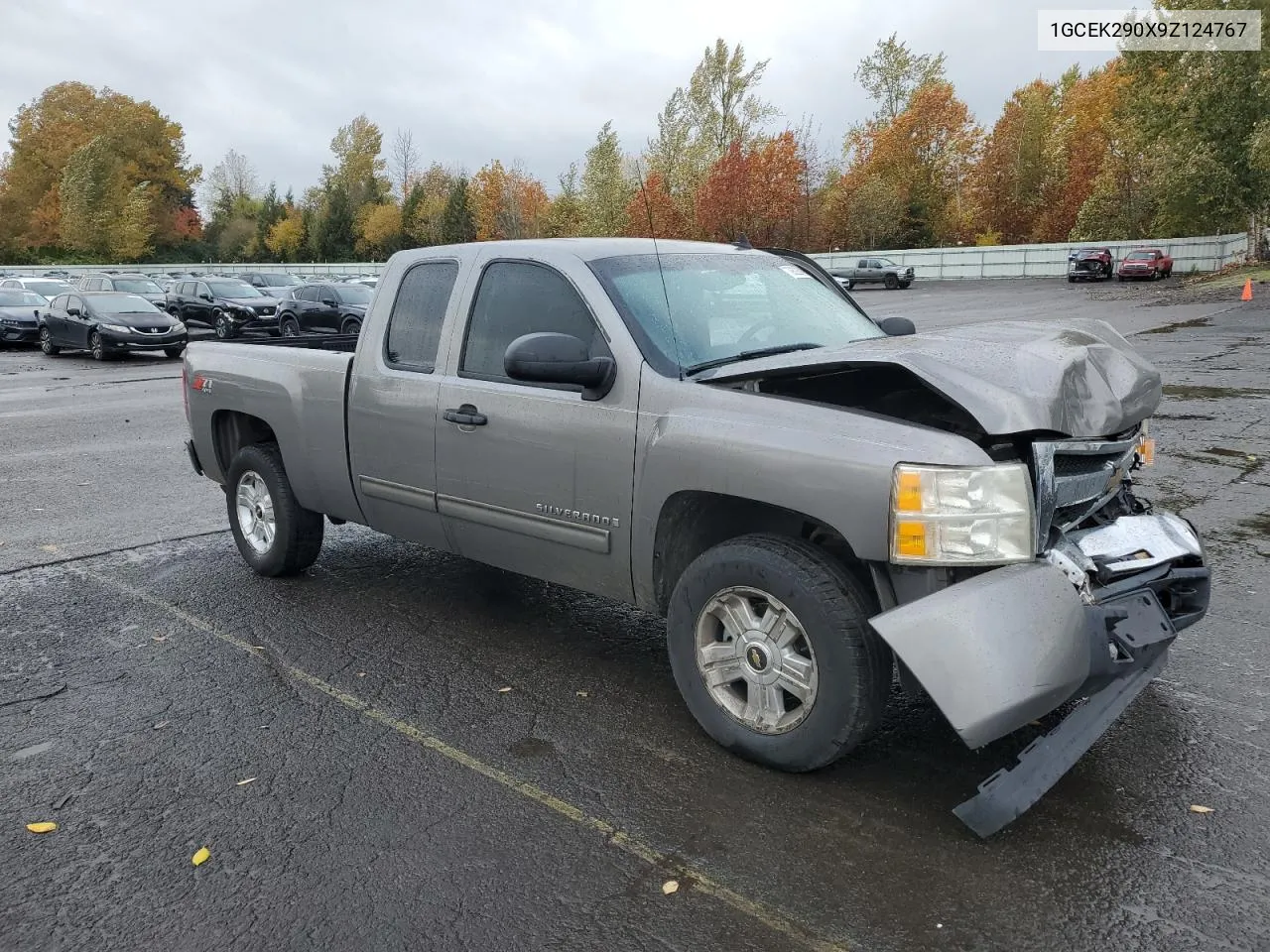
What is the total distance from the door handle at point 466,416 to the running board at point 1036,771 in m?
2.52

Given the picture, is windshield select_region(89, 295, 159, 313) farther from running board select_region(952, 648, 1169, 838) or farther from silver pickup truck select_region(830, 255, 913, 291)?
silver pickup truck select_region(830, 255, 913, 291)

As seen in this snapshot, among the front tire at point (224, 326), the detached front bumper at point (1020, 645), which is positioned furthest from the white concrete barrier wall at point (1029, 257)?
the detached front bumper at point (1020, 645)

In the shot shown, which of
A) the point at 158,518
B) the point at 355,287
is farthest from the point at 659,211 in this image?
the point at 158,518

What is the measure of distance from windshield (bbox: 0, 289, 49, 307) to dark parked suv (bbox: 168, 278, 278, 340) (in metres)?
3.28

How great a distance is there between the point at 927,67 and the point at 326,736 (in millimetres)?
82491

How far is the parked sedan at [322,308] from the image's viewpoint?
2573 centimetres

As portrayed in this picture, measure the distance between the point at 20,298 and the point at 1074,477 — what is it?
30576mm

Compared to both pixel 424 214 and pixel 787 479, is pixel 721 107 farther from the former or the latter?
pixel 787 479

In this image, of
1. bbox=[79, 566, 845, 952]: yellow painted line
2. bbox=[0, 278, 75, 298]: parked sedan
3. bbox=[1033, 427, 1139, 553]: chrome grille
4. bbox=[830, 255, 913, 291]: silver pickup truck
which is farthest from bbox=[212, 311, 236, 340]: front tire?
bbox=[830, 255, 913, 291]: silver pickup truck

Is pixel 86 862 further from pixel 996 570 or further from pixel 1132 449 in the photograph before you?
pixel 1132 449

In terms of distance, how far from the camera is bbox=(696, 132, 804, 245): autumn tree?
2180 inches

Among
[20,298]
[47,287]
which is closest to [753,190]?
[47,287]

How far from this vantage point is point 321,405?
5512mm

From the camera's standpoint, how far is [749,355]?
4.29m
